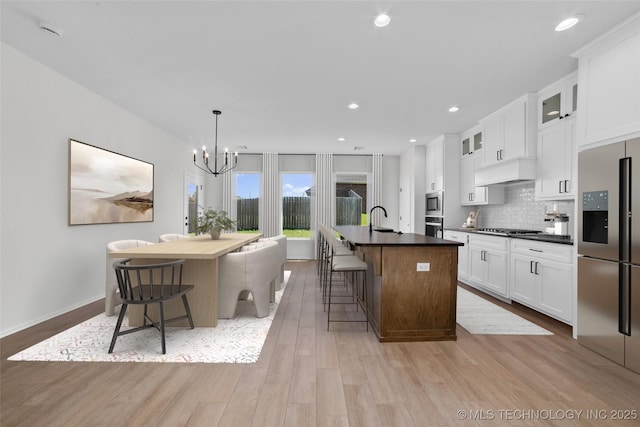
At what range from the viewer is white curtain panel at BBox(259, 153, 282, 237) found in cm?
765

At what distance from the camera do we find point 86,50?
2906mm

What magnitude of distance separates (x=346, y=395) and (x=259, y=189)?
20.7ft

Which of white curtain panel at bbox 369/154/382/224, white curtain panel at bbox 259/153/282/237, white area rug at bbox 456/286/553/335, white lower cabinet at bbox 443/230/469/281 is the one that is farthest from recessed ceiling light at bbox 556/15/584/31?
white curtain panel at bbox 259/153/282/237

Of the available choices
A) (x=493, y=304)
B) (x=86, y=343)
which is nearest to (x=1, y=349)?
(x=86, y=343)

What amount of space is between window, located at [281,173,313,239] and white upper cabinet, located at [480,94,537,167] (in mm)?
4243

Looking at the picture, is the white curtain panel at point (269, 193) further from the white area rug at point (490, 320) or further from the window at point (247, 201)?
the white area rug at point (490, 320)

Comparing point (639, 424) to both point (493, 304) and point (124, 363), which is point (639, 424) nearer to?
point (493, 304)

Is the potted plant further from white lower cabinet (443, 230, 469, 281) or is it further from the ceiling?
white lower cabinet (443, 230, 469, 281)

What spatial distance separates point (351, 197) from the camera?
791 cm

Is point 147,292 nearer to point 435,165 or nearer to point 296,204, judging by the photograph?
point 296,204

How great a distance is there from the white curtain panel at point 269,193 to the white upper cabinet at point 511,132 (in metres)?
4.69

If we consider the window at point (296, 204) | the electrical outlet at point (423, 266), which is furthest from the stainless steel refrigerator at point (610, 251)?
the window at point (296, 204)

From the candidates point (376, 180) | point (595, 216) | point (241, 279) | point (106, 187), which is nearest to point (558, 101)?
point (595, 216)

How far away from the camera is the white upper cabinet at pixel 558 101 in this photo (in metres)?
3.34
